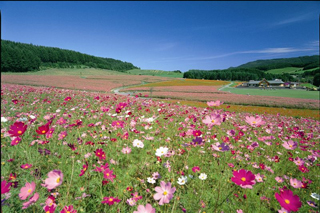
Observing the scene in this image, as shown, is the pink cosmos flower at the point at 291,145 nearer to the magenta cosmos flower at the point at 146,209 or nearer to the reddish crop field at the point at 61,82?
the magenta cosmos flower at the point at 146,209

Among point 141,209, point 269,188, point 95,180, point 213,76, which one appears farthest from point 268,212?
point 213,76

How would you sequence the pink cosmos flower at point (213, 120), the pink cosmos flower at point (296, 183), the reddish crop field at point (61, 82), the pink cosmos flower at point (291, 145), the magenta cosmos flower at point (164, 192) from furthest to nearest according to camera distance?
the reddish crop field at point (61, 82), the pink cosmos flower at point (291, 145), the pink cosmos flower at point (296, 183), the pink cosmos flower at point (213, 120), the magenta cosmos flower at point (164, 192)

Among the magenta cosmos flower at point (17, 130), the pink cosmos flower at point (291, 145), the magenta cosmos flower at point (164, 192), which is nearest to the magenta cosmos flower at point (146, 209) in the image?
the magenta cosmos flower at point (164, 192)

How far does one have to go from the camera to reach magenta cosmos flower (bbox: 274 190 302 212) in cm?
107

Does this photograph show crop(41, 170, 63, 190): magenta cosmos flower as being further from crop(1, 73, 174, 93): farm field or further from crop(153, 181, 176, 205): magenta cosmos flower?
crop(153, 181, 176, 205): magenta cosmos flower

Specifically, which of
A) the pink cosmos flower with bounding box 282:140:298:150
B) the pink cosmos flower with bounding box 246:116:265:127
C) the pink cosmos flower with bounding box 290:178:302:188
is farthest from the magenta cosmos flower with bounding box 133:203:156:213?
the pink cosmos flower with bounding box 282:140:298:150

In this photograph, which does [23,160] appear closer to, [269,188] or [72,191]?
[72,191]

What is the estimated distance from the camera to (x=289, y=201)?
3.69ft

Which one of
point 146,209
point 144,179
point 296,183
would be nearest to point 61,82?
point 144,179

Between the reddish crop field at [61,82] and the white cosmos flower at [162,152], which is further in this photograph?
the reddish crop field at [61,82]

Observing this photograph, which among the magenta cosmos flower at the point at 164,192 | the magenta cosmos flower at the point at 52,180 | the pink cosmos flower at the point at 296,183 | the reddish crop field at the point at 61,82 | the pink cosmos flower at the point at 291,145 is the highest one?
the reddish crop field at the point at 61,82

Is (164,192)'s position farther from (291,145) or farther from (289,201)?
(291,145)

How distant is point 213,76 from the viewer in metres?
103

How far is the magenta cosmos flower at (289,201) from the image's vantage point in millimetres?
1066
